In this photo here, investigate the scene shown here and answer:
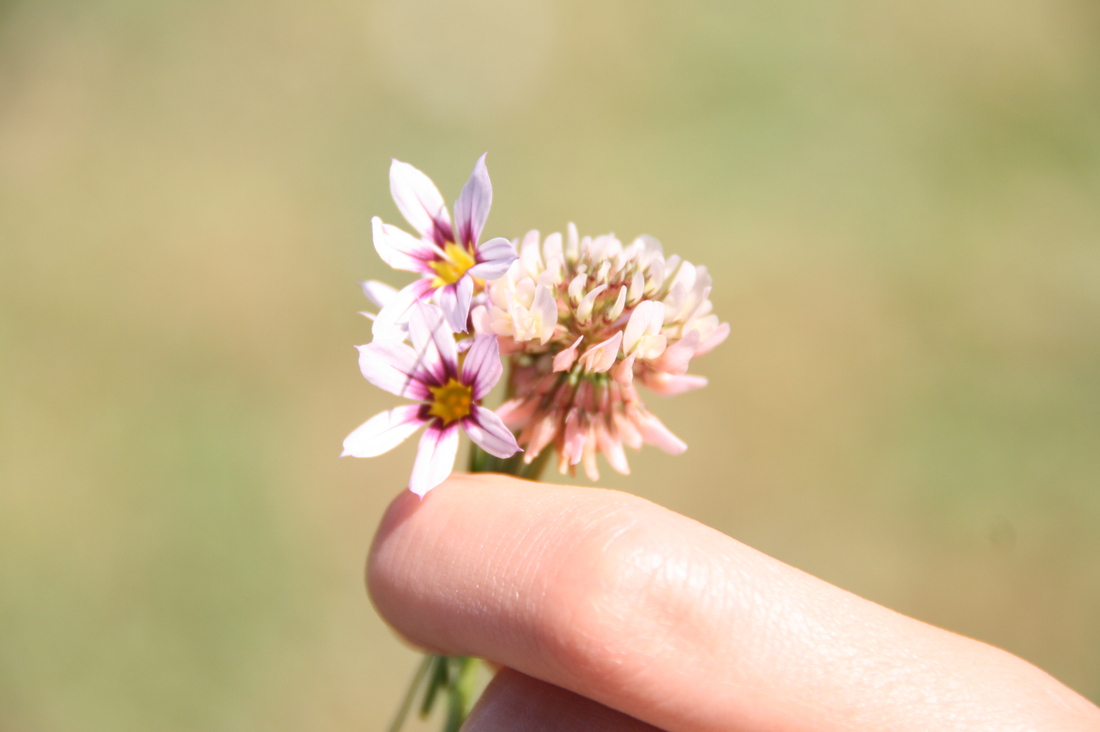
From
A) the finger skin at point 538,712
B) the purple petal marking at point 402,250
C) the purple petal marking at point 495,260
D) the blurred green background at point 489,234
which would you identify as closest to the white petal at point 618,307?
the purple petal marking at point 495,260

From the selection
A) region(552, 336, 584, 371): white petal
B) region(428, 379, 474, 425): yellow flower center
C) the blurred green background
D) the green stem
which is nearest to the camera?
region(552, 336, 584, 371): white petal

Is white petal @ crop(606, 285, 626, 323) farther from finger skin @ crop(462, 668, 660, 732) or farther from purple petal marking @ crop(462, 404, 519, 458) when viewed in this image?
finger skin @ crop(462, 668, 660, 732)

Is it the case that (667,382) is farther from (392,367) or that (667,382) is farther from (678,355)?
(392,367)

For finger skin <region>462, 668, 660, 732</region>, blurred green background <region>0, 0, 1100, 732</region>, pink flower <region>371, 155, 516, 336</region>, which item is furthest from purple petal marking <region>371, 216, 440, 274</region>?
blurred green background <region>0, 0, 1100, 732</region>

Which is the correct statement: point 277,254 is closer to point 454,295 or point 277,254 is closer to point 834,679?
point 454,295

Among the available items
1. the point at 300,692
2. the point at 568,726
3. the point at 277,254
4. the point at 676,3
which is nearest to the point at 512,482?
the point at 568,726

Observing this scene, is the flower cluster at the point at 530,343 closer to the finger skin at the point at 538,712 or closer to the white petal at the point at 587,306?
the white petal at the point at 587,306
